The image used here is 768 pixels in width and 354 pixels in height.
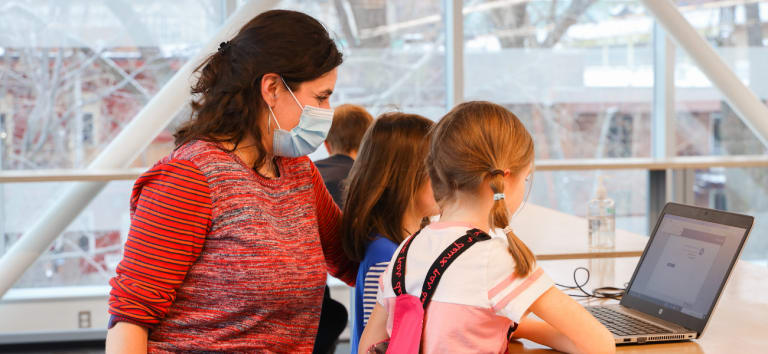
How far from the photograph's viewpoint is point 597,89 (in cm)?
434

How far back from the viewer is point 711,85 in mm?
4398

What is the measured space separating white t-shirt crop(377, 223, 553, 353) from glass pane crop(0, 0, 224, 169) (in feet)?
10.2

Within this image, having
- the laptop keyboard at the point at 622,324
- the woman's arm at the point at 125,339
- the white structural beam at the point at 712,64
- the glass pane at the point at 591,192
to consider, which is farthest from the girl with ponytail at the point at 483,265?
the glass pane at the point at 591,192

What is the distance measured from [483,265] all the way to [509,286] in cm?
5

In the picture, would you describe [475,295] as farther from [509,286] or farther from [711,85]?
[711,85]

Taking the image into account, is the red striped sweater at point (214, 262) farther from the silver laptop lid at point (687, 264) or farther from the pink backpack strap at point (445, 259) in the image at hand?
the silver laptop lid at point (687, 264)

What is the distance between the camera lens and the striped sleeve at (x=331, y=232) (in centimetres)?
156

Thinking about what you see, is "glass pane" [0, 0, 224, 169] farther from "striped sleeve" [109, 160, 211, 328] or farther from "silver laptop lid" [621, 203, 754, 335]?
"silver laptop lid" [621, 203, 754, 335]

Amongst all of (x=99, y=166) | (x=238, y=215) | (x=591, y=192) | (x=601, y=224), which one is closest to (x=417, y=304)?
(x=238, y=215)

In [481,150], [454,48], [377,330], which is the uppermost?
[454,48]

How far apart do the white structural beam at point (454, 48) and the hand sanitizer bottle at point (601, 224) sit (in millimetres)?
1677

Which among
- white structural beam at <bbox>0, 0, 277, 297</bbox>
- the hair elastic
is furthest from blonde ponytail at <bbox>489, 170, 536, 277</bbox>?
white structural beam at <bbox>0, 0, 277, 297</bbox>

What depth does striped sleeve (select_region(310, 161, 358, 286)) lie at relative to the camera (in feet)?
5.13

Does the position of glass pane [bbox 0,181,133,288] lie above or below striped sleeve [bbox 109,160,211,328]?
below
